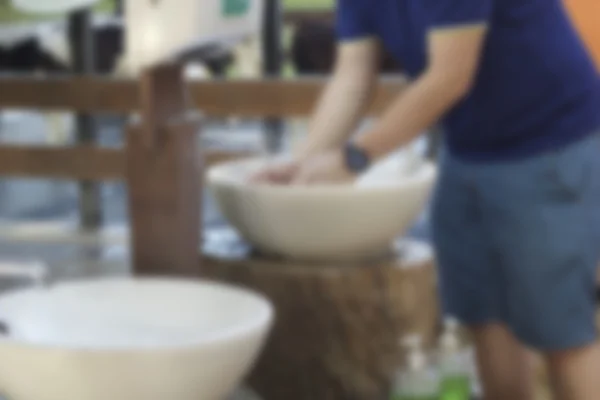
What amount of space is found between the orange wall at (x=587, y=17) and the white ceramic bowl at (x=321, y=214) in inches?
35.9

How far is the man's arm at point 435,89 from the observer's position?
1176mm

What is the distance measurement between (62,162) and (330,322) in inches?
110

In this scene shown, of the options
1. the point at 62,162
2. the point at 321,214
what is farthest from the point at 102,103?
the point at 321,214

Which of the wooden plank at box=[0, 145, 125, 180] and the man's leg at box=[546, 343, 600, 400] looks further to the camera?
the wooden plank at box=[0, 145, 125, 180]

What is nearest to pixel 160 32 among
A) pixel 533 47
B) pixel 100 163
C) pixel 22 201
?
pixel 533 47

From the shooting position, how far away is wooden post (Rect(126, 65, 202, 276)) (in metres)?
1.23

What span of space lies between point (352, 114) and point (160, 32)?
0.36m

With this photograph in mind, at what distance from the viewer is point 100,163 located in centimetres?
392

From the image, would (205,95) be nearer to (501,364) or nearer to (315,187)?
(501,364)

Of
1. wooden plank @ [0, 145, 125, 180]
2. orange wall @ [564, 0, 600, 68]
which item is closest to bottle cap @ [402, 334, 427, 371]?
orange wall @ [564, 0, 600, 68]

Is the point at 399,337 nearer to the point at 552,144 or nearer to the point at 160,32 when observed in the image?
the point at 552,144

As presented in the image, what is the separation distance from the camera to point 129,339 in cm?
117

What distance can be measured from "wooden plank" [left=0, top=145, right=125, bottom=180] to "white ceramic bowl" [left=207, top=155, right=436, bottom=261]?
254 centimetres

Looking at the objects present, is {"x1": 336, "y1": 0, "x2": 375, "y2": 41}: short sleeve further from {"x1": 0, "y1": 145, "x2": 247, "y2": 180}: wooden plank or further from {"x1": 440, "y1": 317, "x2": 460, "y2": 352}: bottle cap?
{"x1": 0, "y1": 145, "x2": 247, "y2": 180}: wooden plank
